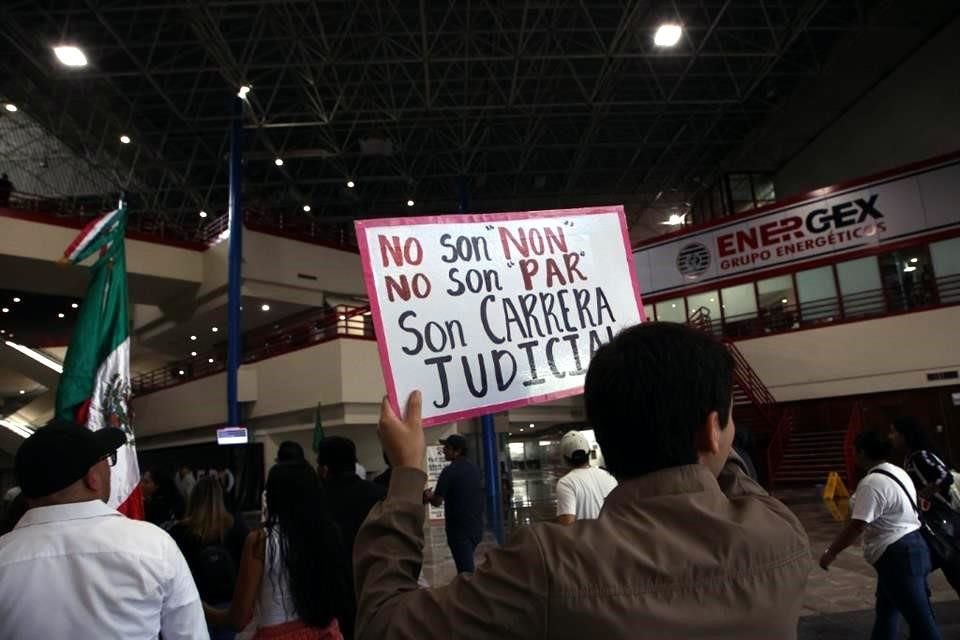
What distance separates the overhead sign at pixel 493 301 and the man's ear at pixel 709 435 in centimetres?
123

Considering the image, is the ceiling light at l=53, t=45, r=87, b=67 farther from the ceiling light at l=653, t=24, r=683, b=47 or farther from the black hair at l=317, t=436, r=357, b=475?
the black hair at l=317, t=436, r=357, b=475

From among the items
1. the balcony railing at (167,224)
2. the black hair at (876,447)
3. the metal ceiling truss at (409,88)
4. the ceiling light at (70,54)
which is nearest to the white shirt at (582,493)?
the black hair at (876,447)

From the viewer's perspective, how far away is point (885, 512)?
3840 mm

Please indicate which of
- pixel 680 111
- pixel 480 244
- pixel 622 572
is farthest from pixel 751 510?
pixel 680 111

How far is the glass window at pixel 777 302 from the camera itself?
20062 mm

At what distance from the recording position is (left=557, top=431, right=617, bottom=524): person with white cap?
4500 millimetres

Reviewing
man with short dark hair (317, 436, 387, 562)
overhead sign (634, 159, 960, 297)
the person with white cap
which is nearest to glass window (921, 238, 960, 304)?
overhead sign (634, 159, 960, 297)

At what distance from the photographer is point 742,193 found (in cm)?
2517

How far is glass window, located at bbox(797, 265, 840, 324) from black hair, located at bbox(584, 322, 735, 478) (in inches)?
795

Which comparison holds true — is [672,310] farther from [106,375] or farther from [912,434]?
[106,375]

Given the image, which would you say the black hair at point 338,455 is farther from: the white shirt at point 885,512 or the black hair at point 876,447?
the black hair at point 876,447

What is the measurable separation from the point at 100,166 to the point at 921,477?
80.3 ft

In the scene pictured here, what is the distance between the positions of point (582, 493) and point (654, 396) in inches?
139

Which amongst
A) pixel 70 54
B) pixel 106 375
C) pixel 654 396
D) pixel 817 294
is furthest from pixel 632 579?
pixel 817 294
